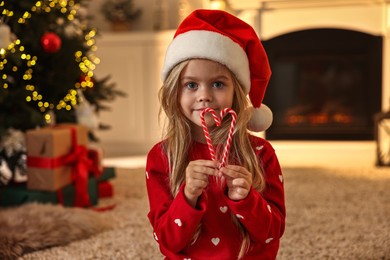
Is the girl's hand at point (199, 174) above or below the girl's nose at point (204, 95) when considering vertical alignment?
below

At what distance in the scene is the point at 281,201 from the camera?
44.6 inches

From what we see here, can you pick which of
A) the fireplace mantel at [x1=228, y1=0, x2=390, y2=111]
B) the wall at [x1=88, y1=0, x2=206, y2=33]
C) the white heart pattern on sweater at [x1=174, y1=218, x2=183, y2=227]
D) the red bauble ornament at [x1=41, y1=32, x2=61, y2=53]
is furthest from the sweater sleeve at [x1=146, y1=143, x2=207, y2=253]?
the wall at [x1=88, y1=0, x2=206, y2=33]

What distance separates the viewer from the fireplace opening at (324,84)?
3918mm

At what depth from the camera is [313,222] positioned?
2072 mm

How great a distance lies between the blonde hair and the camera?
1.09 meters

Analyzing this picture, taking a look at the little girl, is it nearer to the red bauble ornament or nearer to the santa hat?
the santa hat

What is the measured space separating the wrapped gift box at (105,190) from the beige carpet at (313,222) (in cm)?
5

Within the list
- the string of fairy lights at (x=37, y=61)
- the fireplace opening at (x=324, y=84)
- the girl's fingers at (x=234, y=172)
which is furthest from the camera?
the fireplace opening at (x=324, y=84)

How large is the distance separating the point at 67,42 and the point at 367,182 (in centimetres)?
182

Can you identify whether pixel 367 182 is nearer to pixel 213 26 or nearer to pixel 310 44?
pixel 310 44

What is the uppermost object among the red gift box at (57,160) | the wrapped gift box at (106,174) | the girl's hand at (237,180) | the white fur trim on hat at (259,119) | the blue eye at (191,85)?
the blue eye at (191,85)

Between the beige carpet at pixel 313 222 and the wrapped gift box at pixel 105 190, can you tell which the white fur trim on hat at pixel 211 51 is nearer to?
the beige carpet at pixel 313 222

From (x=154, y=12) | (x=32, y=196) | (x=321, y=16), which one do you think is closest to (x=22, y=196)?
(x=32, y=196)

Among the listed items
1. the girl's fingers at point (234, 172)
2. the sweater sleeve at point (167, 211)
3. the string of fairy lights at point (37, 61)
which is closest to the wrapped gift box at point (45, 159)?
the string of fairy lights at point (37, 61)
